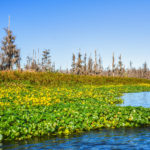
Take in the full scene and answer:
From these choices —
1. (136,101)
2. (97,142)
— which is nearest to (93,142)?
(97,142)

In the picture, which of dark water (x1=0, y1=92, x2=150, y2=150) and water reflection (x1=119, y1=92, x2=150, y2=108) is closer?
dark water (x1=0, y1=92, x2=150, y2=150)

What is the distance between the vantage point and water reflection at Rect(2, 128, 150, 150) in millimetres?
7664

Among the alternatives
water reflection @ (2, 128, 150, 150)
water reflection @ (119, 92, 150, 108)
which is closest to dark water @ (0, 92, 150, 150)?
water reflection @ (2, 128, 150, 150)

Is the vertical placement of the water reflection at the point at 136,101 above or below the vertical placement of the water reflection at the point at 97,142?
above

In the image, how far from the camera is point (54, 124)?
9.51 metres

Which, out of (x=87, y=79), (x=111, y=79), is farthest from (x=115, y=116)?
(x=111, y=79)

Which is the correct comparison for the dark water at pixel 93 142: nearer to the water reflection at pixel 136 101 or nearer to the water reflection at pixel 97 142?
the water reflection at pixel 97 142

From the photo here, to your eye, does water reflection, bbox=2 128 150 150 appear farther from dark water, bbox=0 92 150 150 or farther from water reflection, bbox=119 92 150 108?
water reflection, bbox=119 92 150 108

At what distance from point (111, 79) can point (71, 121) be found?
37232 millimetres

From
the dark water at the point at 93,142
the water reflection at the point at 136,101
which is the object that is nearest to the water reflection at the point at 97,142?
the dark water at the point at 93,142

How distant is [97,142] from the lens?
324 inches

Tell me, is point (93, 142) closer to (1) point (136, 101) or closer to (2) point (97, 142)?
(2) point (97, 142)

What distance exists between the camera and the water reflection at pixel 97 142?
7664 mm

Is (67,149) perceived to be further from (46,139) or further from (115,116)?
(115,116)
